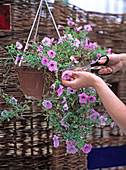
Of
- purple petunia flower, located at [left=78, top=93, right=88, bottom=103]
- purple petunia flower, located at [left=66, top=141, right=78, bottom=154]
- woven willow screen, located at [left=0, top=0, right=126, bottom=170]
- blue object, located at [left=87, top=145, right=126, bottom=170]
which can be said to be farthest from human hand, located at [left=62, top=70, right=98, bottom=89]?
blue object, located at [left=87, top=145, right=126, bottom=170]

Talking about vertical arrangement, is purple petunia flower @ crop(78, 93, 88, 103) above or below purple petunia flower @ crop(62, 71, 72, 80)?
below

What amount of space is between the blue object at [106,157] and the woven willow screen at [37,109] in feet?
0.21

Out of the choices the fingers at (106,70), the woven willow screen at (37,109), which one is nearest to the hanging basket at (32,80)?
the fingers at (106,70)

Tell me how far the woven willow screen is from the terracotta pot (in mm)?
385

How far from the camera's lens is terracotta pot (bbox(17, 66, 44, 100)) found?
3.54 feet

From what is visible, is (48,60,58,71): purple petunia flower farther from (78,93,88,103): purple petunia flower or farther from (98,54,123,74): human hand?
(98,54,123,74): human hand

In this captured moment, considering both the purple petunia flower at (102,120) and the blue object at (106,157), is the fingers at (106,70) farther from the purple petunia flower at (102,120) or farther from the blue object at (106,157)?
the blue object at (106,157)

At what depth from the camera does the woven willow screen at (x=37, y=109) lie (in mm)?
1510

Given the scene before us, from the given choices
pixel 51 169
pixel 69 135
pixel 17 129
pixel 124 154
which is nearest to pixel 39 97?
pixel 69 135

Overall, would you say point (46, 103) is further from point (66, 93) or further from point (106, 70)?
point (106, 70)

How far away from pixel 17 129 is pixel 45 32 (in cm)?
73

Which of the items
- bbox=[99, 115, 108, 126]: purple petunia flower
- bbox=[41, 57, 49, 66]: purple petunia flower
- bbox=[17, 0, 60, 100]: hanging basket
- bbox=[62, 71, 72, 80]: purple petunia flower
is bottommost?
bbox=[99, 115, 108, 126]: purple petunia flower

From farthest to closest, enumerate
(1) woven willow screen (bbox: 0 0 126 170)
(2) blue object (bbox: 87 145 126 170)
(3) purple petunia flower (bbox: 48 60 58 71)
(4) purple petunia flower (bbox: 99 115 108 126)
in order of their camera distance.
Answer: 1. (2) blue object (bbox: 87 145 126 170)
2. (1) woven willow screen (bbox: 0 0 126 170)
3. (4) purple petunia flower (bbox: 99 115 108 126)
4. (3) purple petunia flower (bbox: 48 60 58 71)

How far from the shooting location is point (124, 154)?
1.93 m
